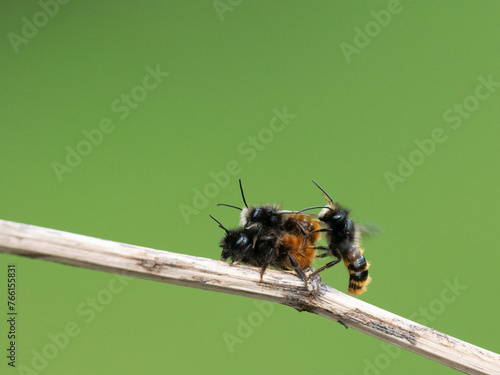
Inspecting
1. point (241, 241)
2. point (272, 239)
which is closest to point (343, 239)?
point (272, 239)

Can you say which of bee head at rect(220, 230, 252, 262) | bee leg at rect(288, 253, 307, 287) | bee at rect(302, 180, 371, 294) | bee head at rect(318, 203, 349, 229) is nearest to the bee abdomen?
bee at rect(302, 180, 371, 294)

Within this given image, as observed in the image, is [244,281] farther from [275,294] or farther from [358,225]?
[358,225]

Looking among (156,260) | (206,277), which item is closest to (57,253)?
(156,260)

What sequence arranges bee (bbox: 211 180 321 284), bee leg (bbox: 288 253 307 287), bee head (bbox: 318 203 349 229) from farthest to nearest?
bee head (bbox: 318 203 349 229), bee (bbox: 211 180 321 284), bee leg (bbox: 288 253 307 287)

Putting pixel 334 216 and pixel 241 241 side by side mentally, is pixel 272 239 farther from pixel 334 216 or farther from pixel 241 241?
pixel 334 216

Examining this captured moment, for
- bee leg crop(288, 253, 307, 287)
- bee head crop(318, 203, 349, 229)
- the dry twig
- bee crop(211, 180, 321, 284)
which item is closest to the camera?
the dry twig

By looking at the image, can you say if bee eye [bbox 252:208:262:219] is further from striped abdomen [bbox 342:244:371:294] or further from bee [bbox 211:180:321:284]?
striped abdomen [bbox 342:244:371:294]
